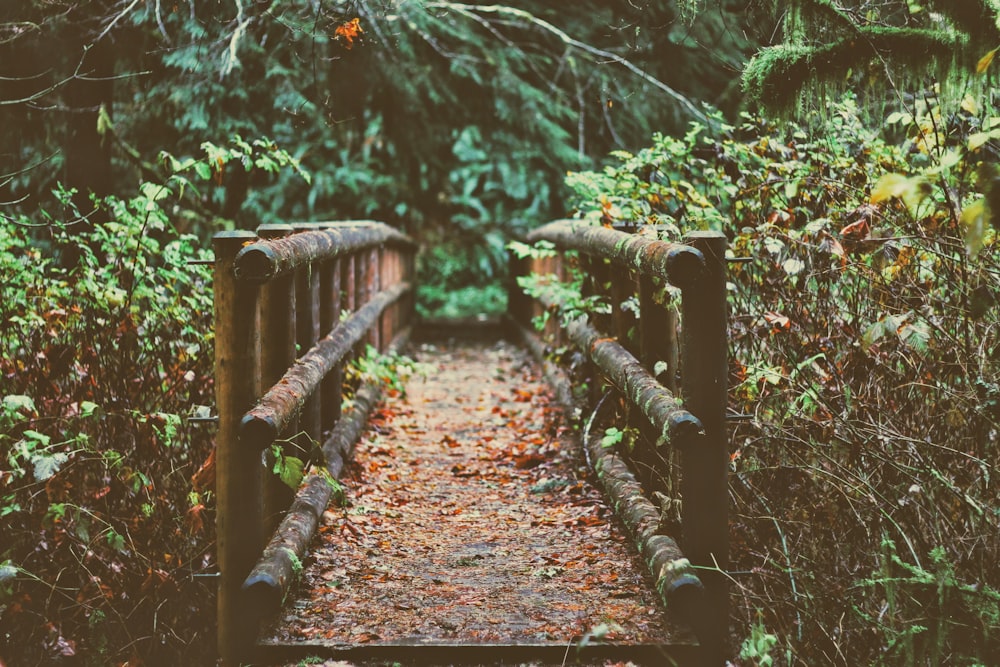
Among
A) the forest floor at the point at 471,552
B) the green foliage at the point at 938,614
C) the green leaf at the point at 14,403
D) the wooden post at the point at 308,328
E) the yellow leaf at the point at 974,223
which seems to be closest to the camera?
the yellow leaf at the point at 974,223

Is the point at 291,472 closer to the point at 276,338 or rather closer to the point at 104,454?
the point at 276,338

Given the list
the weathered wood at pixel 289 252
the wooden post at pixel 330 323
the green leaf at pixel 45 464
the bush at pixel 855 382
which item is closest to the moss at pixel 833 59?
the bush at pixel 855 382

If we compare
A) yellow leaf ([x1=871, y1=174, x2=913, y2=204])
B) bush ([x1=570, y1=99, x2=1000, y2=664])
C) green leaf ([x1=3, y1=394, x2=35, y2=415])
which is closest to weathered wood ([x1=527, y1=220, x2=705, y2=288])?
bush ([x1=570, y1=99, x2=1000, y2=664])

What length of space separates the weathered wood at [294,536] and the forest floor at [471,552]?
11 cm

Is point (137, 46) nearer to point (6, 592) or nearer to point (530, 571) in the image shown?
point (6, 592)

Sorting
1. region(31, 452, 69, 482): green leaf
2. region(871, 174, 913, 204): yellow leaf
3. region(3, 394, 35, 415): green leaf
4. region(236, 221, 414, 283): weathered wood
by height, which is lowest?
region(31, 452, 69, 482): green leaf

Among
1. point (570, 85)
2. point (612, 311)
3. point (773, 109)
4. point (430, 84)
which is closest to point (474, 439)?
point (612, 311)

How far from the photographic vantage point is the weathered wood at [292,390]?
380 cm

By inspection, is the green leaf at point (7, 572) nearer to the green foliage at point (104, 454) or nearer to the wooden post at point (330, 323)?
the green foliage at point (104, 454)

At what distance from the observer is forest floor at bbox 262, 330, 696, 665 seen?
149 inches

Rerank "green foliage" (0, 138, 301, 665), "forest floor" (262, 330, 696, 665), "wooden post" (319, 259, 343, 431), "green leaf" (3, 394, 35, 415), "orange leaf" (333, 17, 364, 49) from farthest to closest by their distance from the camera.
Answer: "wooden post" (319, 259, 343, 431)
"orange leaf" (333, 17, 364, 49)
"green foliage" (0, 138, 301, 665)
"green leaf" (3, 394, 35, 415)
"forest floor" (262, 330, 696, 665)

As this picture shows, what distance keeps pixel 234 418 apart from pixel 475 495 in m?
2.22

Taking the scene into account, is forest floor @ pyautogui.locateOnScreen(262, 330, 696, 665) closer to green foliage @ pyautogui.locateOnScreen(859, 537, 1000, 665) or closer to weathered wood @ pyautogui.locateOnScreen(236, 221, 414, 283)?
green foliage @ pyautogui.locateOnScreen(859, 537, 1000, 665)

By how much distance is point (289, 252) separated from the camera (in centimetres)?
431
